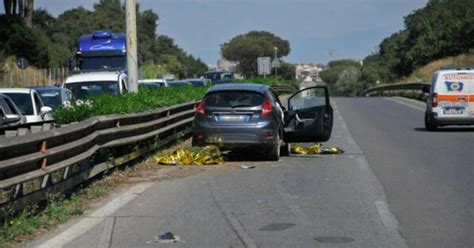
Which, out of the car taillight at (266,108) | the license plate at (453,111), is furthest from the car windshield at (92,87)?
the license plate at (453,111)

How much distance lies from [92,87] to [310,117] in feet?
32.0

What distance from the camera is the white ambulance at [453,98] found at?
22500 mm

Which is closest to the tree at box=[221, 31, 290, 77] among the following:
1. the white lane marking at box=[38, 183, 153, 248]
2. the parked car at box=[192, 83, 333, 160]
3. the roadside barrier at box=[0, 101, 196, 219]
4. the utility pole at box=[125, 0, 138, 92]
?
the utility pole at box=[125, 0, 138, 92]

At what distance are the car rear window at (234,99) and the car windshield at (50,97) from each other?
22.9 feet

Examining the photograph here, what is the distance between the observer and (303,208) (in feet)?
33.3

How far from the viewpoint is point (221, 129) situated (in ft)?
50.6

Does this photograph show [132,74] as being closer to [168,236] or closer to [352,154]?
[352,154]

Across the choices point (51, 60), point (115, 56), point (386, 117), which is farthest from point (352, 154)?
point (51, 60)

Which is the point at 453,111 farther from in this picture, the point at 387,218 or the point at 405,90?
the point at 405,90

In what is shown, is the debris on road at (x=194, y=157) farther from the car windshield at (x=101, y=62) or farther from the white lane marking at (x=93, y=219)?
the car windshield at (x=101, y=62)

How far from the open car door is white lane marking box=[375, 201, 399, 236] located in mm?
5572

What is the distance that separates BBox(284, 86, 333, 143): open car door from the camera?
52.6ft

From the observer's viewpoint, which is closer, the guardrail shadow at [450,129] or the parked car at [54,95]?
the parked car at [54,95]

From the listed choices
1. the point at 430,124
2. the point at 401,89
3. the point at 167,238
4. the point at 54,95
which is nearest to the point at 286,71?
the point at 401,89
